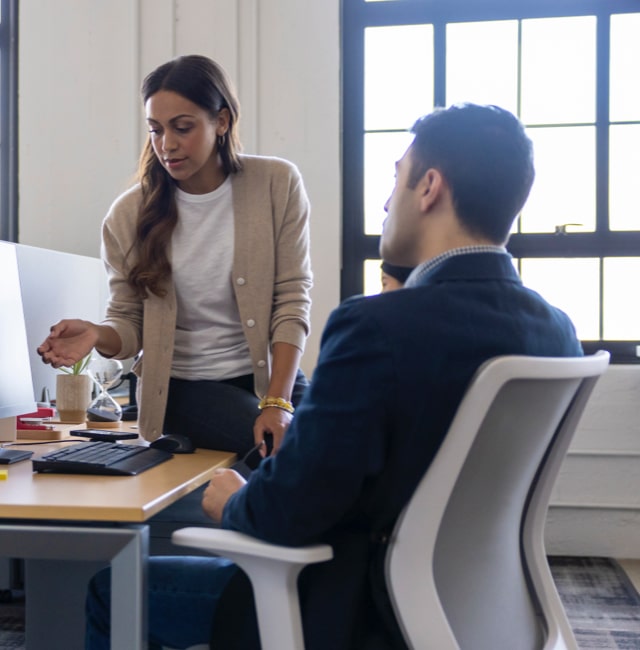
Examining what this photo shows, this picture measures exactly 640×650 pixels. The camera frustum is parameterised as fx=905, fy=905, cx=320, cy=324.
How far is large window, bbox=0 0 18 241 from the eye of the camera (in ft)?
13.0

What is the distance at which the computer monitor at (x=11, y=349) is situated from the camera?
66.1 inches

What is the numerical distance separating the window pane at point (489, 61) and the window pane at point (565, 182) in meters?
0.23

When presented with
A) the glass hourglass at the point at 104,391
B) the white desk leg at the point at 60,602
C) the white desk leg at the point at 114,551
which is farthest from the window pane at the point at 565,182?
the white desk leg at the point at 114,551

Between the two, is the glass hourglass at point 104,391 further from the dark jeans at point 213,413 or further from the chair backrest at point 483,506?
the chair backrest at point 483,506

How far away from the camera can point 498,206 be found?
3.72 feet

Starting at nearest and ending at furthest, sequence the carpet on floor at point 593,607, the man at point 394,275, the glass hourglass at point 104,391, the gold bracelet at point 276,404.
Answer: the man at point 394,275 < the gold bracelet at point 276,404 < the glass hourglass at point 104,391 < the carpet on floor at point 593,607

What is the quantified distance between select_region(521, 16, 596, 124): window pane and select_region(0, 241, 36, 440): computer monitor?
2755 mm

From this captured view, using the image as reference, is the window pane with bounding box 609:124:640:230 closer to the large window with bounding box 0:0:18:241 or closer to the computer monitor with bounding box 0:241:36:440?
the large window with bounding box 0:0:18:241

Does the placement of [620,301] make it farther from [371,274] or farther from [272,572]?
[272,572]

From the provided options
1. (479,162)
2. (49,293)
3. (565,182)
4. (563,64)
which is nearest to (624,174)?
(565,182)

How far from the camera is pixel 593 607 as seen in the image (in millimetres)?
2996

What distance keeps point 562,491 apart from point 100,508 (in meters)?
2.86

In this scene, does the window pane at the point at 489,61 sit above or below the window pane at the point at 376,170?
above

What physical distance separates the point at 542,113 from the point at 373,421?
10.4 ft
